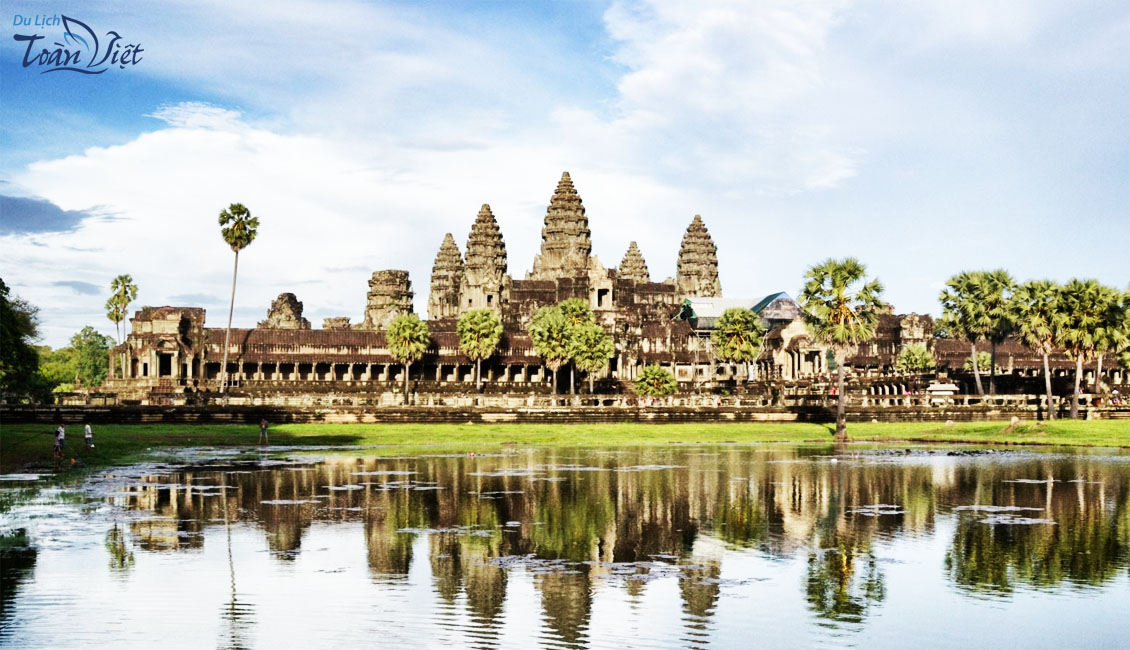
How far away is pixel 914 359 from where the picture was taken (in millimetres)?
132125

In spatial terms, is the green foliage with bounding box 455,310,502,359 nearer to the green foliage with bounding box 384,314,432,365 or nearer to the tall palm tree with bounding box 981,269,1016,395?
the green foliage with bounding box 384,314,432,365

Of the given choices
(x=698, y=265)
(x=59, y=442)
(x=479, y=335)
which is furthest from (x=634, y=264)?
(x=59, y=442)

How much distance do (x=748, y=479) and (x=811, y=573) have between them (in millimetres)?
16538

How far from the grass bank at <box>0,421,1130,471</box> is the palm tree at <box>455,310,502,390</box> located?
123 feet

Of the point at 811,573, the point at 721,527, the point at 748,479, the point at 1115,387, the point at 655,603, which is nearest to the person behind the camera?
the point at 655,603

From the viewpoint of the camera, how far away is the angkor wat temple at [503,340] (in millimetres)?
108750

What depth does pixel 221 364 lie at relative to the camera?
112m

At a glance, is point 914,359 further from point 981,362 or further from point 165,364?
point 165,364

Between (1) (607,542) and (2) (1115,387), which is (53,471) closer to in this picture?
(1) (607,542)

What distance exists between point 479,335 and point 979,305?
41366 millimetres

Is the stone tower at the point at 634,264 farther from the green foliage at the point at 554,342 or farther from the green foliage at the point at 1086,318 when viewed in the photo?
the green foliage at the point at 1086,318

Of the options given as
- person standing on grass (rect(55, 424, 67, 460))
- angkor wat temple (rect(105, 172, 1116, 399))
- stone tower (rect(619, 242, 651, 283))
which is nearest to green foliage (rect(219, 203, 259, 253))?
angkor wat temple (rect(105, 172, 1116, 399))

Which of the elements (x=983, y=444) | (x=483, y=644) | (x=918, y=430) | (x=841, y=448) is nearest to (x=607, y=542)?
(x=483, y=644)

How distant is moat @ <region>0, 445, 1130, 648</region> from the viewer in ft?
52.8
